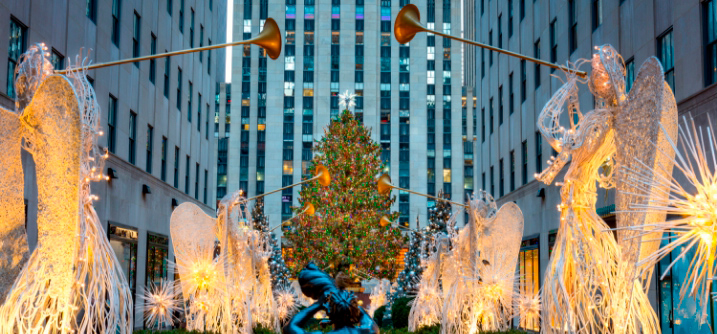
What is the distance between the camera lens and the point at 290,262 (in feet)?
136

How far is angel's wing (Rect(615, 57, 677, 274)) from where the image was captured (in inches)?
253

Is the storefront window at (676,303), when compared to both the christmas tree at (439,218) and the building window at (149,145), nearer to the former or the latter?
the building window at (149,145)

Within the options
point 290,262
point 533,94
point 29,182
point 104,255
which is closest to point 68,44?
point 29,182

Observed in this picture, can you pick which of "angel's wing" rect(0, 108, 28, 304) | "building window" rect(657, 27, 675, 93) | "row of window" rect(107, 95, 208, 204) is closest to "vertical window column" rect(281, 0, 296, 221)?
"row of window" rect(107, 95, 208, 204)

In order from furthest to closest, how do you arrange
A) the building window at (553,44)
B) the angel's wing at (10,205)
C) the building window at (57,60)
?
the building window at (553,44) → the building window at (57,60) → the angel's wing at (10,205)

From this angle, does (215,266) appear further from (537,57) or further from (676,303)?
(537,57)

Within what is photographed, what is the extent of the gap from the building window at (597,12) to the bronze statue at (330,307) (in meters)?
19.1

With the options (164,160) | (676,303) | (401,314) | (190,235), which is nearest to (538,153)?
(401,314)

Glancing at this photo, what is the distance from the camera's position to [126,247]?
81.0 ft

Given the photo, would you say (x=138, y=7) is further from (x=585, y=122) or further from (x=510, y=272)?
(x=585, y=122)

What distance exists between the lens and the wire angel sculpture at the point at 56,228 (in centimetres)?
709

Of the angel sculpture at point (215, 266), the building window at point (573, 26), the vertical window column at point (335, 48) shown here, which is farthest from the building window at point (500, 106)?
the vertical window column at point (335, 48)

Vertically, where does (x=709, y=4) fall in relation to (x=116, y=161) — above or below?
above

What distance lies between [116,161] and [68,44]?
516cm
